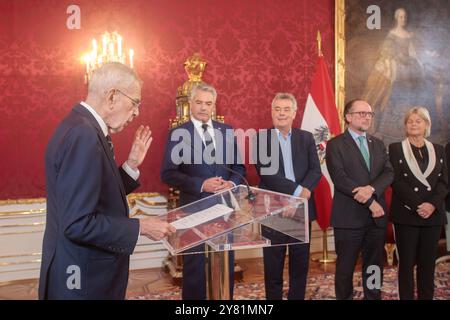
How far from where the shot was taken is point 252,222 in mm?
1811

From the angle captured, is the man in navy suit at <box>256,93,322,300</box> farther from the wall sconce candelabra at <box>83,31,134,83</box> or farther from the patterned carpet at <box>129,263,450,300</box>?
the wall sconce candelabra at <box>83,31,134,83</box>

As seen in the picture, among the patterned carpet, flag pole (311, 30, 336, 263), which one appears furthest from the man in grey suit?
flag pole (311, 30, 336, 263)

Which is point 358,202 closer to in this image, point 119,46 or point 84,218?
point 84,218

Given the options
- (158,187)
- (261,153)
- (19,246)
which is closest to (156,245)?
(158,187)

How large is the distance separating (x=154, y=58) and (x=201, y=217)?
10.5ft

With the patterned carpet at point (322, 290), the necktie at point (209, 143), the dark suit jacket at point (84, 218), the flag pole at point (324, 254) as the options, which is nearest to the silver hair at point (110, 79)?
Answer: the dark suit jacket at point (84, 218)

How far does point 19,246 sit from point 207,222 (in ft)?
10.8

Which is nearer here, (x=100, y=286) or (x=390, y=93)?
(x=100, y=286)

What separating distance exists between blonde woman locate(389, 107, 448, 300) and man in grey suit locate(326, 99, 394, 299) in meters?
0.11

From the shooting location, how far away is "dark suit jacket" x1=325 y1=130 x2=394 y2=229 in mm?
3188

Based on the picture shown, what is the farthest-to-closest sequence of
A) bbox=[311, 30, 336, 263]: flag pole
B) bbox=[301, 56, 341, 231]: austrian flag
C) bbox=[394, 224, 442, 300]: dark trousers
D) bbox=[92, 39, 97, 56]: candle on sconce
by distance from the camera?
bbox=[311, 30, 336, 263]: flag pole, bbox=[301, 56, 341, 231]: austrian flag, bbox=[92, 39, 97, 56]: candle on sconce, bbox=[394, 224, 442, 300]: dark trousers

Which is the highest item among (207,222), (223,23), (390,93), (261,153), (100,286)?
(223,23)

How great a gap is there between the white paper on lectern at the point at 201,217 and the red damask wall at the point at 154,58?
287 cm

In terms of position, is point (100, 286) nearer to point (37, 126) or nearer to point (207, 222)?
point (207, 222)
